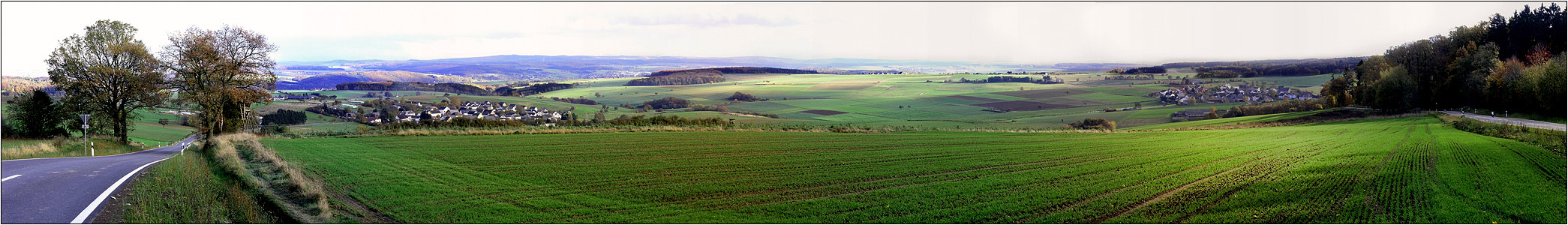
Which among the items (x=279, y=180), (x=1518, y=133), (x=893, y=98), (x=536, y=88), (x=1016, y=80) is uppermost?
(x=1016, y=80)

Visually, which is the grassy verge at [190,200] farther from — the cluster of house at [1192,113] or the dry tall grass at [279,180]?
the cluster of house at [1192,113]

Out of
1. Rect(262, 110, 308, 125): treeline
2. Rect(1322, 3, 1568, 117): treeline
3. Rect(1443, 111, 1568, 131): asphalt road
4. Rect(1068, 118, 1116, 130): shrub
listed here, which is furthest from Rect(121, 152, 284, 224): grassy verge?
Rect(1322, 3, 1568, 117): treeline

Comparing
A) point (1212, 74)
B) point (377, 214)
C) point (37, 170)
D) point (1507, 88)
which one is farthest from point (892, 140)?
point (1212, 74)

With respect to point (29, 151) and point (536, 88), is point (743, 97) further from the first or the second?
point (29, 151)

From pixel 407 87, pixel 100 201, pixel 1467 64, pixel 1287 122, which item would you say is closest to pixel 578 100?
pixel 407 87

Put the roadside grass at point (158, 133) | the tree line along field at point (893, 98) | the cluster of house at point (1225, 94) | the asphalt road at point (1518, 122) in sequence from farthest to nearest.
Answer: the cluster of house at point (1225, 94) → the tree line along field at point (893, 98) → the roadside grass at point (158, 133) → the asphalt road at point (1518, 122)

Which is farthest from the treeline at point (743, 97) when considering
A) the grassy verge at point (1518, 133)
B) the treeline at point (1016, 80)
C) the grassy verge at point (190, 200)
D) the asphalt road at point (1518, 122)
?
the grassy verge at point (190, 200)
